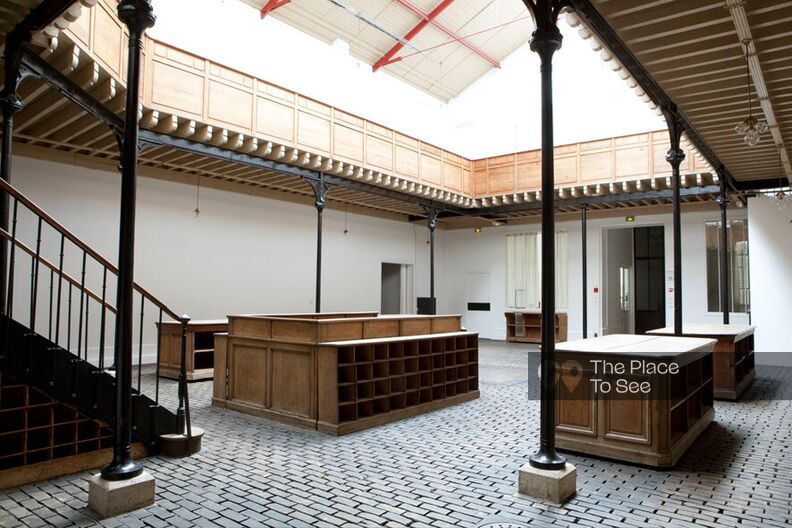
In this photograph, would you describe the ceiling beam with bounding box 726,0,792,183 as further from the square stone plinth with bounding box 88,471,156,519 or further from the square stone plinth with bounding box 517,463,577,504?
the square stone plinth with bounding box 88,471,156,519

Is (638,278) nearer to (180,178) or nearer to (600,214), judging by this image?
(600,214)

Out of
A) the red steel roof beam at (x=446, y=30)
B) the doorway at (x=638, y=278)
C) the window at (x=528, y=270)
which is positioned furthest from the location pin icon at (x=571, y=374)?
the doorway at (x=638, y=278)

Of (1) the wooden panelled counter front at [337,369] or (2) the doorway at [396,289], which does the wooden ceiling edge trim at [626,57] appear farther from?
(2) the doorway at [396,289]

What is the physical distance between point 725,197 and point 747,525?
9.17m

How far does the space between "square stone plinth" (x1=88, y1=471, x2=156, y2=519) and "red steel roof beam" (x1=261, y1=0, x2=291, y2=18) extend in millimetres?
12418

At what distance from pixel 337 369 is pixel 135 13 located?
12.4 feet

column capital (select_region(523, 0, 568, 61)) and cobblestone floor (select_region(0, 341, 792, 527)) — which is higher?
column capital (select_region(523, 0, 568, 61))

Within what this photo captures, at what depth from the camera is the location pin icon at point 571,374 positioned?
16.8 feet

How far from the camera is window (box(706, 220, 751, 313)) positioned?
571 inches

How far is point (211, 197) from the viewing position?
42.2ft

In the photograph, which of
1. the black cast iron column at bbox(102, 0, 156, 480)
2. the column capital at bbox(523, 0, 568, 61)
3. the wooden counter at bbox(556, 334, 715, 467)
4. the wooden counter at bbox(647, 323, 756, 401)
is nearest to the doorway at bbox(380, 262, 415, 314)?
the wooden counter at bbox(647, 323, 756, 401)

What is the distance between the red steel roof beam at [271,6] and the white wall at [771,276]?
1189 centimetres

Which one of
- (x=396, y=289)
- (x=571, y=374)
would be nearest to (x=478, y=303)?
(x=396, y=289)

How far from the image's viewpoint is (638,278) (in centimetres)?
2094
